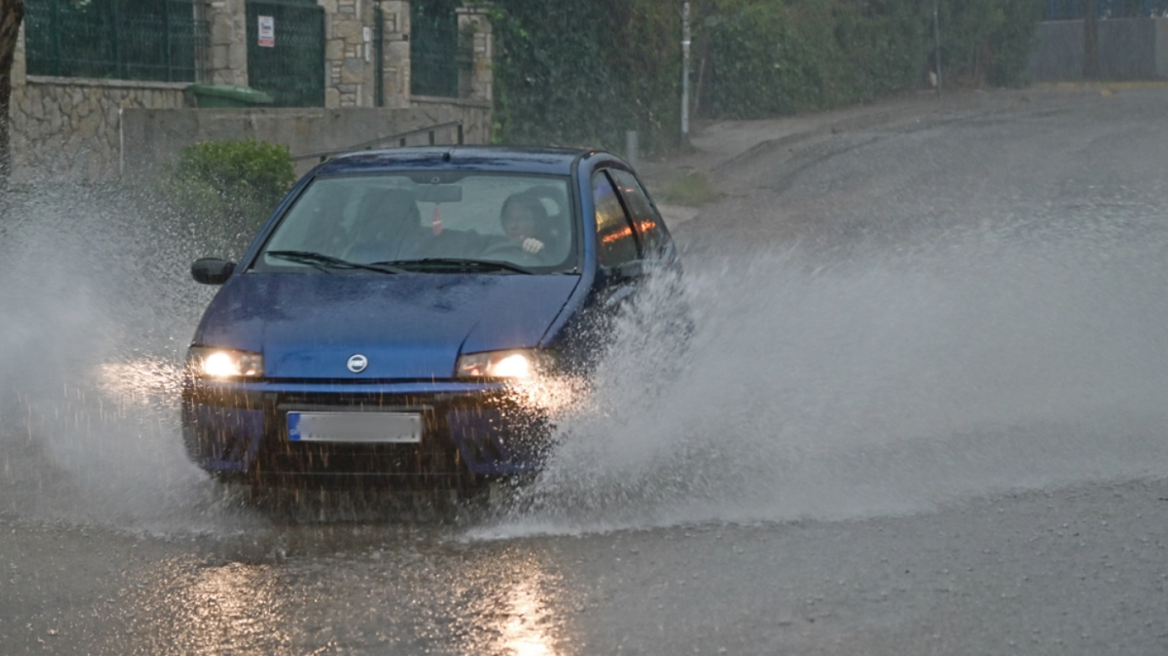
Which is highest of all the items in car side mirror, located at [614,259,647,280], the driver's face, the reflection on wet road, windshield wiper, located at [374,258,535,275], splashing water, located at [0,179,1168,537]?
the driver's face

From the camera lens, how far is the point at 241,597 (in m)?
5.04

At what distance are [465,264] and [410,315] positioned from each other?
66 cm

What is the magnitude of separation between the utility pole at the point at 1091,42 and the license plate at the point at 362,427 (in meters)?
48.4

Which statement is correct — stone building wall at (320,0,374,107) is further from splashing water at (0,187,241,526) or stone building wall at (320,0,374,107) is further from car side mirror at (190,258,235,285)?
car side mirror at (190,258,235,285)

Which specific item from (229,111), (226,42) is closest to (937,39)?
(226,42)

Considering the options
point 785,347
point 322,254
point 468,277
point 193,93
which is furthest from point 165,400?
point 193,93

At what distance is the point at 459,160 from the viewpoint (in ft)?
24.6

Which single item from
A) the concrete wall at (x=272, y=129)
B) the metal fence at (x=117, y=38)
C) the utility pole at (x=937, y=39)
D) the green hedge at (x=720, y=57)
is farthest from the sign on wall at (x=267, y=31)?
the utility pole at (x=937, y=39)

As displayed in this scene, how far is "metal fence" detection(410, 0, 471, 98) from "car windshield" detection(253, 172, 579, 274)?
16348 mm

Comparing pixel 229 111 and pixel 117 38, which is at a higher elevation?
pixel 117 38

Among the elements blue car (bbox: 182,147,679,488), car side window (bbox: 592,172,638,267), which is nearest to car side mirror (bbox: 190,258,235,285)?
blue car (bbox: 182,147,679,488)

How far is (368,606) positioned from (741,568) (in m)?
1.27

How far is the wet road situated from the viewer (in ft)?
15.4

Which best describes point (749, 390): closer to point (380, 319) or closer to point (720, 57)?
point (380, 319)
